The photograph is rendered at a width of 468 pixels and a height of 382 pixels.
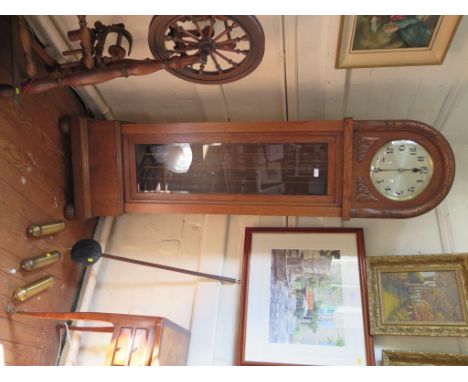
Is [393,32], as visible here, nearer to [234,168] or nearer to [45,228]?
[234,168]

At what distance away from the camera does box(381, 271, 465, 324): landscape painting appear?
127cm

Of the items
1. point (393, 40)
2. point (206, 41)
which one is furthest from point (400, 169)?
point (206, 41)

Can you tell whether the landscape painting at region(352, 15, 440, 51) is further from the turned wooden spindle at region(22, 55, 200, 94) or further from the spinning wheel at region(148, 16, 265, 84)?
the turned wooden spindle at region(22, 55, 200, 94)

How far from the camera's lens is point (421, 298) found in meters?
1.30

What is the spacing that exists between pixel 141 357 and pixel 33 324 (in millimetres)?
464

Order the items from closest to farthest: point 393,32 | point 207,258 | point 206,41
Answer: point 206,41
point 393,32
point 207,258

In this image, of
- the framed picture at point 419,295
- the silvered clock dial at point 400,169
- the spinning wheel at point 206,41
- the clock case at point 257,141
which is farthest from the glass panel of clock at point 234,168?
the framed picture at point 419,295

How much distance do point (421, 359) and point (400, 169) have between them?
64cm

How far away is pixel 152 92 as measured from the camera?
153 cm

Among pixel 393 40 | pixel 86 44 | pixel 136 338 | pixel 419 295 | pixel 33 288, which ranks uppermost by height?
pixel 393 40
